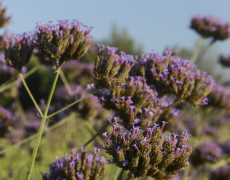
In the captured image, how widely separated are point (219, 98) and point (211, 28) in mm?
1306

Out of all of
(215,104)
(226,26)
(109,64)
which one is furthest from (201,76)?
(226,26)

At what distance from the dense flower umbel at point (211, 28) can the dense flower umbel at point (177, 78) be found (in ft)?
9.35

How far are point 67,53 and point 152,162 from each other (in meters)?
1.23

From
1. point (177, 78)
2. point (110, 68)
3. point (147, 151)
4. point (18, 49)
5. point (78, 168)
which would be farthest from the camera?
point (177, 78)

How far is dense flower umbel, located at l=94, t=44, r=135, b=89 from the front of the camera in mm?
2932

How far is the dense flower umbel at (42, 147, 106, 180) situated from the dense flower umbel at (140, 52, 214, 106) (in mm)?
1049

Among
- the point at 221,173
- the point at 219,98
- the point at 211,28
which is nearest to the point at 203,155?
the point at 221,173

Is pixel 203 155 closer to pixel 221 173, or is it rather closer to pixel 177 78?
pixel 221 173

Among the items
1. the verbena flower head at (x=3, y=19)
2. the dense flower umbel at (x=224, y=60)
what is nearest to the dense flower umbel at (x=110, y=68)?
the verbena flower head at (x=3, y=19)

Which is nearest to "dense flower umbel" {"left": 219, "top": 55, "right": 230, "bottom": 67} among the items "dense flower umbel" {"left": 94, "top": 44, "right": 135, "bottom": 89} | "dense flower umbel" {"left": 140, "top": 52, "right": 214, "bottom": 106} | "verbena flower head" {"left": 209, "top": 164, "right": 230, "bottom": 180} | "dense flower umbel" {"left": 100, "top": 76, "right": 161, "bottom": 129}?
"verbena flower head" {"left": 209, "top": 164, "right": 230, "bottom": 180}

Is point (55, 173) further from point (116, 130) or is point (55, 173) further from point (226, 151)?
point (226, 151)

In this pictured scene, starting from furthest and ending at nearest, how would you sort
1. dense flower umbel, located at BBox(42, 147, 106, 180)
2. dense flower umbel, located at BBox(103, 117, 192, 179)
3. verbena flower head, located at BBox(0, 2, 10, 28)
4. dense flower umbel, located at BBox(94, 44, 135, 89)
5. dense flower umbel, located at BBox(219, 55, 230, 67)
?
dense flower umbel, located at BBox(219, 55, 230, 67) → verbena flower head, located at BBox(0, 2, 10, 28) → dense flower umbel, located at BBox(94, 44, 135, 89) → dense flower umbel, located at BBox(42, 147, 106, 180) → dense flower umbel, located at BBox(103, 117, 192, 179)

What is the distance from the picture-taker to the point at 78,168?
9.09 feet

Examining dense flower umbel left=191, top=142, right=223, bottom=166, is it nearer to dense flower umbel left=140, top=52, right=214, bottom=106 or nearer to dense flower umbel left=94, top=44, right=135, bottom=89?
dense flower umbel left=140, top=52, right=214, bottom=106
